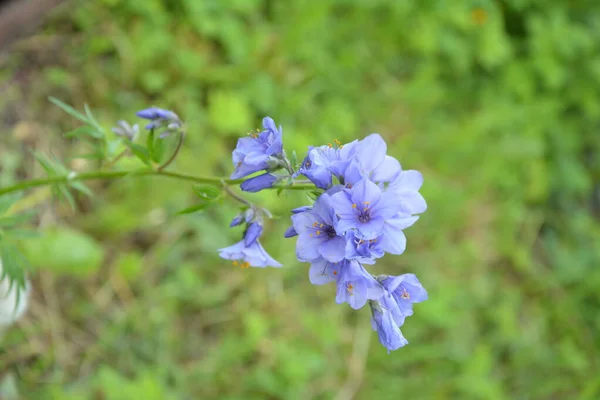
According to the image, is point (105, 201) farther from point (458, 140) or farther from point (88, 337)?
point (458, 140)

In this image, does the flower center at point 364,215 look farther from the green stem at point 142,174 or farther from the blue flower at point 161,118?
the blue flower at point 161,118

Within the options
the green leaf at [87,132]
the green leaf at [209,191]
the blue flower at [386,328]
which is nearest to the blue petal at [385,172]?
the blue flower at [386,328]

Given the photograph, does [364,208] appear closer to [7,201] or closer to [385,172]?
[385,172]

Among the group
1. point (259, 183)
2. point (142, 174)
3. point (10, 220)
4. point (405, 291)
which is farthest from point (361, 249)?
point (10, 220)

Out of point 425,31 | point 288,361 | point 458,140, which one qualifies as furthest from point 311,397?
point 425,31

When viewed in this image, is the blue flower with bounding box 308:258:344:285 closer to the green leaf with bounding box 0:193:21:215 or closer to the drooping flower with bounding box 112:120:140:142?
the drooping flower with bounding box 112:120:140:142
